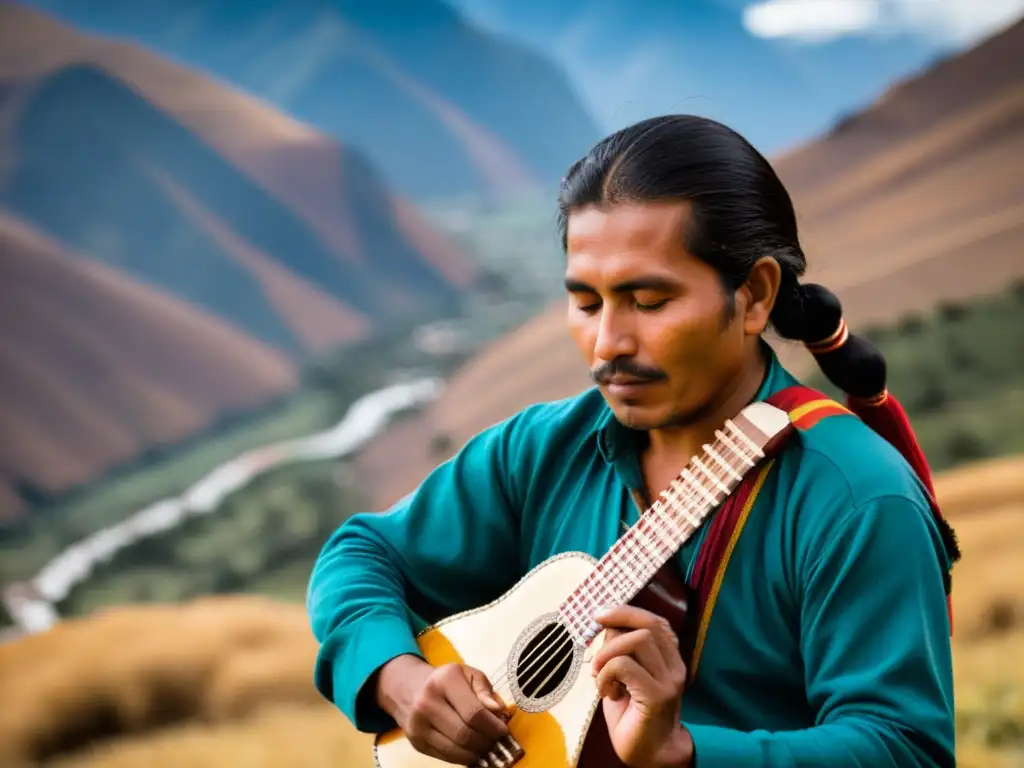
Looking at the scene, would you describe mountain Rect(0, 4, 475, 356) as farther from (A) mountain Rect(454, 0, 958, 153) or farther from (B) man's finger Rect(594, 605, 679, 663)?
(B) man's finger Rect(594, 605, 679, 663)

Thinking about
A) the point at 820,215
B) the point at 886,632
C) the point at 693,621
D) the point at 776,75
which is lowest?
the point at 886,632

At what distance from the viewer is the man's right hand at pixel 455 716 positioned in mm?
1203

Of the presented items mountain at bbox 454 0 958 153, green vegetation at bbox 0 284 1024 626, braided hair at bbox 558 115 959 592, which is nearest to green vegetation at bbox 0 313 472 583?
green vegetation at bbox 0 284 1024 626

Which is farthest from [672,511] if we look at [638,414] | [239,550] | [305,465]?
[305,465]

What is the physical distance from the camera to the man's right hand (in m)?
1.20

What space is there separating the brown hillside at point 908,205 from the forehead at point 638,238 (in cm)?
216

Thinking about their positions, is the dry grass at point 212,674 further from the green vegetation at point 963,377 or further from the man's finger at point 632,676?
the man's finger at point 632,676

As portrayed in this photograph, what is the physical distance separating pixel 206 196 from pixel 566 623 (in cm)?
379

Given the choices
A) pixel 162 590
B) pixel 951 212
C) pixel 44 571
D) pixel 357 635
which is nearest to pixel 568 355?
pixel 951 212

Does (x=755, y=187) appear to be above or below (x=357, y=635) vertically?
above

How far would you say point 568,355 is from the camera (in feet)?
13.6

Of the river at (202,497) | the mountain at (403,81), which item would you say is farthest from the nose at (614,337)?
the mountain at (403,81)

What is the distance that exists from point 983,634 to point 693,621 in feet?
6.27

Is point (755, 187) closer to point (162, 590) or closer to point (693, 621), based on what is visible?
point (693, 621)
